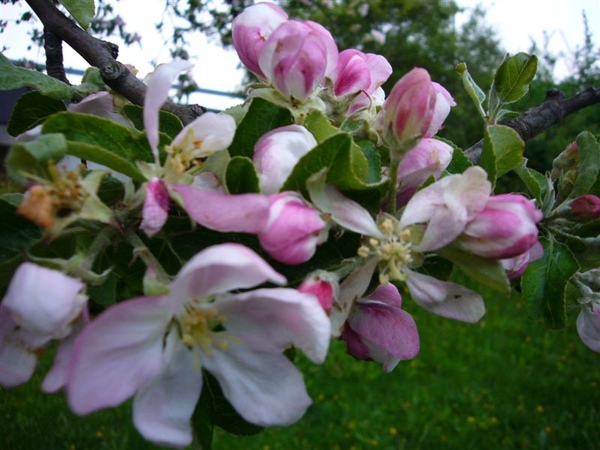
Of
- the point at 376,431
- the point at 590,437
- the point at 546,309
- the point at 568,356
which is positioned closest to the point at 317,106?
the point at 546,309

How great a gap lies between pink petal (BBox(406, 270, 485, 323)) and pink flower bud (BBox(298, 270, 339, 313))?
8cm

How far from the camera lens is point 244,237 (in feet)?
2.15

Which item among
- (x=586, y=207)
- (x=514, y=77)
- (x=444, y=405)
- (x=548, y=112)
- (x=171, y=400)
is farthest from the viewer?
(x=444, y=405)

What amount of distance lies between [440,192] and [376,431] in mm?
3043

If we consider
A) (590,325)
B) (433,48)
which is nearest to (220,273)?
(590,325)

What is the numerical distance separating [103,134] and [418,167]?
342 mm

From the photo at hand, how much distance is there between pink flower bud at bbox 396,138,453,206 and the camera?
720mm

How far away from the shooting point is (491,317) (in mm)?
5055

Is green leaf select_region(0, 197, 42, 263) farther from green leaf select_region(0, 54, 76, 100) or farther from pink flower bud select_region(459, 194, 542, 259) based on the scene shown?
pink flower bud select_region(459, 194, 542, 259)

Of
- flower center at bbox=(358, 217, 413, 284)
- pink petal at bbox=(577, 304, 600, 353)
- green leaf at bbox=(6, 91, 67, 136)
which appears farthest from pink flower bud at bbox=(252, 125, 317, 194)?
pink petal at bbox=(577, 304, 600, 353)

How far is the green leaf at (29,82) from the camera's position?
2.42 ft

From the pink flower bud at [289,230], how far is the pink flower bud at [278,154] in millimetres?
37

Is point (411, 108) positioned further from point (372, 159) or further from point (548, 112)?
point (548, 112)

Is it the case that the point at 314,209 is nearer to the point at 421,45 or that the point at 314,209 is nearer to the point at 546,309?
the point at 546,309
